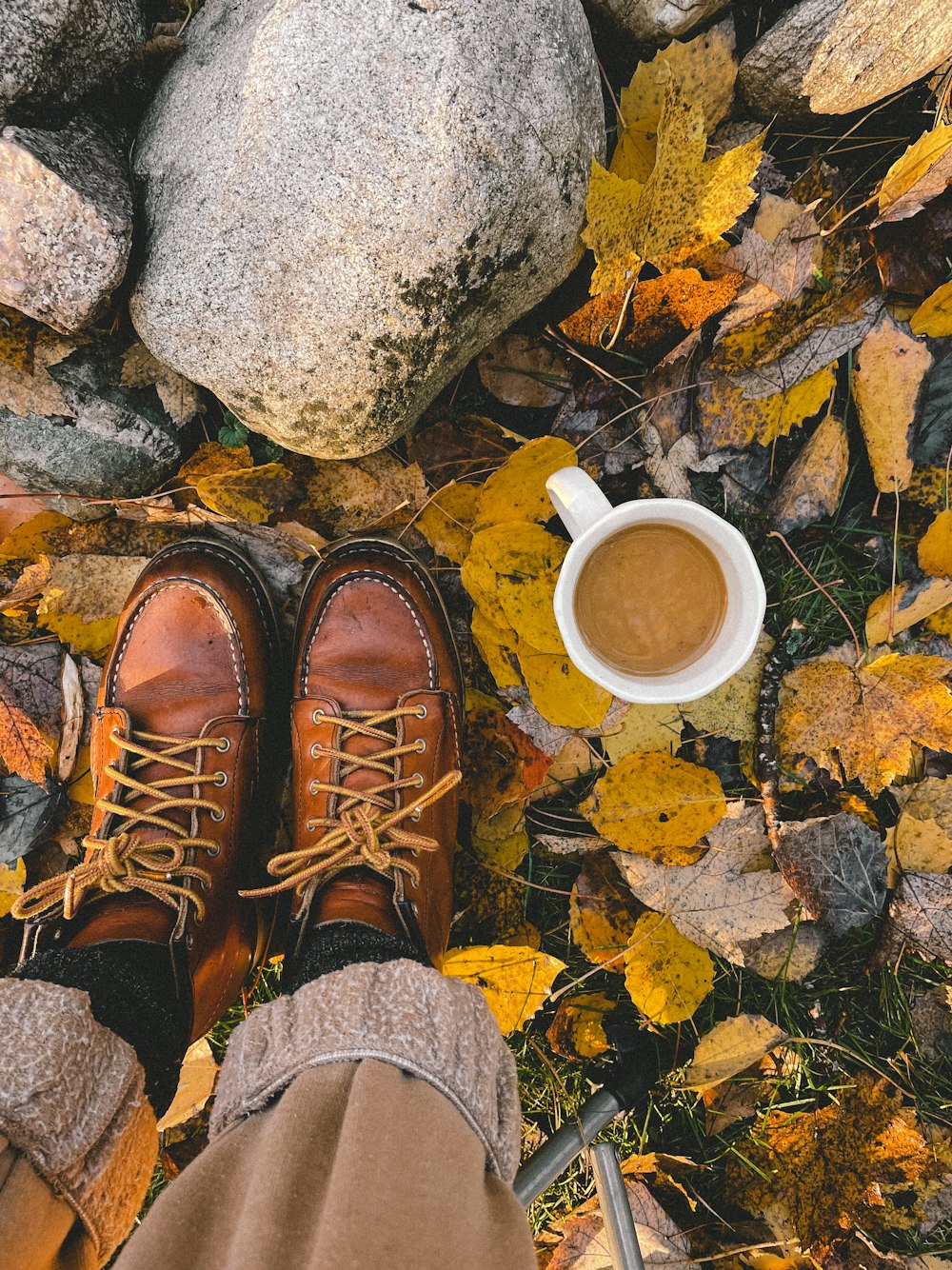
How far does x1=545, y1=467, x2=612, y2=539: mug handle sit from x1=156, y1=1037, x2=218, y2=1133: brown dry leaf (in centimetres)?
128

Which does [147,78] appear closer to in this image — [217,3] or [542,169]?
[217,3]

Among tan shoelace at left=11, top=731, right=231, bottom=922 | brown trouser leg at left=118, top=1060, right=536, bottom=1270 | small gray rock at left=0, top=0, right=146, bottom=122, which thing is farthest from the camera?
tan shoelace at left=11, top=731, right=231, bottom=922

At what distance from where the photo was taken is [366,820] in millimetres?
1472

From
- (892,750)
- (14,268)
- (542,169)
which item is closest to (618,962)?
(892,750)

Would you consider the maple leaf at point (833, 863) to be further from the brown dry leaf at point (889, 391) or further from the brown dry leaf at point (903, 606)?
the brown dry leaf at point (889, 391)

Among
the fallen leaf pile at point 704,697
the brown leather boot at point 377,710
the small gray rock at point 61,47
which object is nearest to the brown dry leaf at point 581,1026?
the fallen leaf pile at point 704,697

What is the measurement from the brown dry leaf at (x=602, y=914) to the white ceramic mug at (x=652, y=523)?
0.52m

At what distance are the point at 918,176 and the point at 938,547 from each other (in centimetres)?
63

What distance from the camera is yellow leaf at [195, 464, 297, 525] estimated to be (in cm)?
152

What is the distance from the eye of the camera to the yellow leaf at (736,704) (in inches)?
59.8

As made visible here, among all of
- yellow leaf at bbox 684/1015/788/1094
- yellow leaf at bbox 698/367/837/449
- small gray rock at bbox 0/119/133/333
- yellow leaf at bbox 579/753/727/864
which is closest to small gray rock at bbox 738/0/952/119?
yellow leaf at bbox 698/367/837/449

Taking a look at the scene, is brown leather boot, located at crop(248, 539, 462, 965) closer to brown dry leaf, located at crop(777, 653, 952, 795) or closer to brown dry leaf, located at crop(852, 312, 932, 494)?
brown dry leaf, located at crop(777, 653, 952, 795)

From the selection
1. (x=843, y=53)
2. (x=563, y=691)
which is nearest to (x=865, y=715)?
(x=563, y=691)

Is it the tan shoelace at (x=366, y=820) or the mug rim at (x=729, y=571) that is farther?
the tan shoelace at (x=366, y=820)
